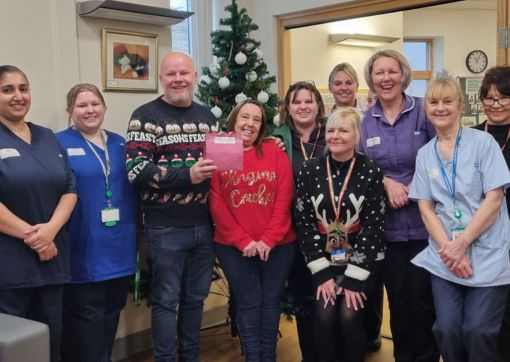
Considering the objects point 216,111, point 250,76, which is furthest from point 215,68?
point 216,111

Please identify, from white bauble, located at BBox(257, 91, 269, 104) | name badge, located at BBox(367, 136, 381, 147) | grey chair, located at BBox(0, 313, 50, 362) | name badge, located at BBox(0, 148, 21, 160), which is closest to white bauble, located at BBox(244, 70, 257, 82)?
white bauble, located at BBox(257, 91, 269, 104)

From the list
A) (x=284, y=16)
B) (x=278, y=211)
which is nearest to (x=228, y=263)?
(x=278, y=211)

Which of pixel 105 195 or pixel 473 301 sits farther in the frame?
pixel 105 195

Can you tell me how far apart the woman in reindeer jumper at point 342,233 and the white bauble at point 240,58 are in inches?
42.8

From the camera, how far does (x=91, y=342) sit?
97.6 inches

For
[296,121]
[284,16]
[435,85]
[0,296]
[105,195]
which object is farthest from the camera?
[284,16]

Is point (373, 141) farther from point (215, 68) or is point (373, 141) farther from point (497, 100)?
point (215, 68)

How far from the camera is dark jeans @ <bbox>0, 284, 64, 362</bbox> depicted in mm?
2068

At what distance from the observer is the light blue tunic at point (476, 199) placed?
2080 mm

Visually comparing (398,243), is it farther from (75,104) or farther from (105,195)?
(75,104)

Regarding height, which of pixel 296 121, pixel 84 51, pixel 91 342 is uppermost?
pixel 84 51

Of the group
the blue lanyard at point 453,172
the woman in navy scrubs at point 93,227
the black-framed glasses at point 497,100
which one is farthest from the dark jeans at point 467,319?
the woman in navy scrubs at point 93,227

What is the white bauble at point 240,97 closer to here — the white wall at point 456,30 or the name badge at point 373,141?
the name badge at point 373,141

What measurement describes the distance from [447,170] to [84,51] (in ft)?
6.68
